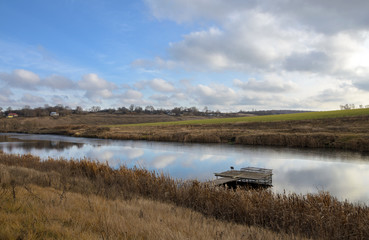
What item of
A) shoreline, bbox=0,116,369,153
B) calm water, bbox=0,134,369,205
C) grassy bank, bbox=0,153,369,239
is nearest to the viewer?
grassy bank, bbox=0,153,369,239

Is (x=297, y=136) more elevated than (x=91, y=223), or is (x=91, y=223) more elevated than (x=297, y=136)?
(x=91, y=223)

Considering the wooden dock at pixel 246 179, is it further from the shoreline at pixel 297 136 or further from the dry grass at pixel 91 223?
the shoreline at pixel 297 136

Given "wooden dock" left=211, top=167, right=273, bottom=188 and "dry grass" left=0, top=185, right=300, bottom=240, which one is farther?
"wooden dock" left=211, top=167, right=273, bottom=188

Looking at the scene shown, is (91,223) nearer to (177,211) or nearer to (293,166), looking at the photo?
(177,211)

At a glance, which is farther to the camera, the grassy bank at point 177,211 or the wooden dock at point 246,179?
the wooden dock at point 246,179

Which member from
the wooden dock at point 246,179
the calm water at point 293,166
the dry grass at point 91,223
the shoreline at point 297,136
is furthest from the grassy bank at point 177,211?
the shoreline at point 297,136

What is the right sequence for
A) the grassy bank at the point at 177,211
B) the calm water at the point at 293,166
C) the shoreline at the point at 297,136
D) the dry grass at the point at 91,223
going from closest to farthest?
1. the dry grass at the point at 91,223
2. the grassy bank at the point at 177,211
3. the calm water at the point at 293,166
4. the shoreline at the point at 297,136

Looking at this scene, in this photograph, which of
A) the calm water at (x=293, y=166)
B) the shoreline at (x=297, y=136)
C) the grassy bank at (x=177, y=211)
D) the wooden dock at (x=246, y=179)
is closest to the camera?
the grassy bank at (x=177, y=211)

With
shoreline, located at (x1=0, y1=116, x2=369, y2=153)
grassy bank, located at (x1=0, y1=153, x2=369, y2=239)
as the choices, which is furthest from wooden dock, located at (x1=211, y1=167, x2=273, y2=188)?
shoreline, located at (x1=0, y1=116, x2=369, y2=153)

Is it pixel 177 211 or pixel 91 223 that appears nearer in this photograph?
pixel 91 223

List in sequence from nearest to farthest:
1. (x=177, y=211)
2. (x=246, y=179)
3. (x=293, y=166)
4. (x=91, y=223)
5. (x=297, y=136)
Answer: (x=91, y=223)
(x=177, y=211)
(x=246, y=179)
(x=293, y=166)
(x=297, y=136)

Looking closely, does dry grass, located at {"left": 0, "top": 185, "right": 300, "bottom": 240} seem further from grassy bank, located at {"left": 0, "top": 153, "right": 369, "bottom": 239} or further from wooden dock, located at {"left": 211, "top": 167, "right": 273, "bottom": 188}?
wooden dock, located at {"left": 211, "top": 167, "right": 273, "bottom": 188}

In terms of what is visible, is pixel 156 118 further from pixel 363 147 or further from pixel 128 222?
pixel 128 222

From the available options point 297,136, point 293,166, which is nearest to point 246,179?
point 293,166
